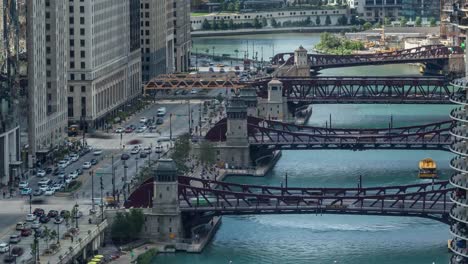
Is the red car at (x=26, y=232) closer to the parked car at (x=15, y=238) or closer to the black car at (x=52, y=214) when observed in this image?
the parked car at (x=15, y=238)

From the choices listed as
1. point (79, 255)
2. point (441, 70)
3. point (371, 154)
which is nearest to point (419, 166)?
point (371, 154)

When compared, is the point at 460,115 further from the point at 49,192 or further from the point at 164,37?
the point at 164,37

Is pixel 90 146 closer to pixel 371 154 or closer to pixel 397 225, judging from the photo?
pixel 371 154

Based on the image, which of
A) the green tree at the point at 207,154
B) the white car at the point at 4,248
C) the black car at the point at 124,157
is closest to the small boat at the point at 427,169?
the green tree at the point at 207,154

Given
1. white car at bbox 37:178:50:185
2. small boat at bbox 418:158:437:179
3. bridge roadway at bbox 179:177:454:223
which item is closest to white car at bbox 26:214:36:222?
bridge roadway at bbox 179:177:454:223

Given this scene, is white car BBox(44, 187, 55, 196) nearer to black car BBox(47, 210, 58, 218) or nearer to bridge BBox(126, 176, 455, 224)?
black car BBox(47, 210, 58, 218)

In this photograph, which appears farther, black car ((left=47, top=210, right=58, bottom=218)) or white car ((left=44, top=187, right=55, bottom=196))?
white car ((left=44, top=187, right=55, bottom=196))

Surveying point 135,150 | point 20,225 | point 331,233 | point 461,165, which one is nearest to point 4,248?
point 20,225
